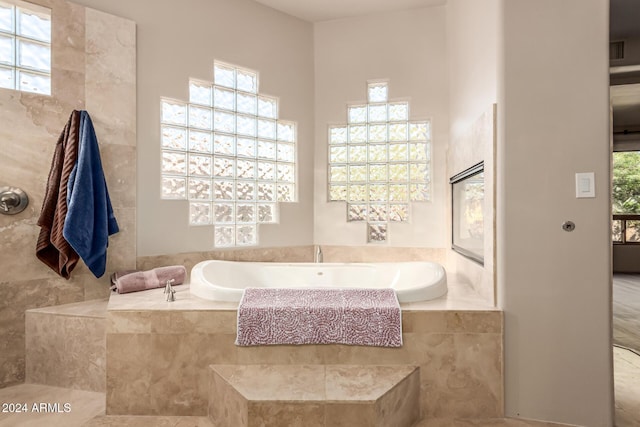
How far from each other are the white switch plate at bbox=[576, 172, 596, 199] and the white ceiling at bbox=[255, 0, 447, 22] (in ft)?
6.87

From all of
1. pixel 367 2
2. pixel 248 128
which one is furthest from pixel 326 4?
pixel 248 128

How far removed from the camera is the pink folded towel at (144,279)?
2.34 metres

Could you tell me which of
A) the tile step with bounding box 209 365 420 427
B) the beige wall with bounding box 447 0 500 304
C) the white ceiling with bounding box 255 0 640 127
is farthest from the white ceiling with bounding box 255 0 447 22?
the tile step with bounding box 209 365 420 427

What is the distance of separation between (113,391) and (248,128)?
2064 millimetres

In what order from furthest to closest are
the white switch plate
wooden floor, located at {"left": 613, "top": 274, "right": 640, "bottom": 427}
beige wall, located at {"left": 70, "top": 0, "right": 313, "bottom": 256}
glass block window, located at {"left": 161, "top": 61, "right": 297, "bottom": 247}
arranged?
glass block window, located at {"left": 161, "top": 61, "right": 297, "bottom": 247}
beige wall, located at {"left": 70, "top": 0, "right": 313, "bottom": 256}
wooden floor, located at {"left": 613, "top": 274, "right": 640, "bottom": 427}
the white switch plate

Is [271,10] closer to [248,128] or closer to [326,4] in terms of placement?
[326,4]

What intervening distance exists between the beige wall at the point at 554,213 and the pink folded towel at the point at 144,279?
1.85 metres

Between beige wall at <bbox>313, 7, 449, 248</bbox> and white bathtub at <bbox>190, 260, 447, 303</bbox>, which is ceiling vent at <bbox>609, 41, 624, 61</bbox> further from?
white bathtub at <bbox>190, 260, 447, 303</bbox>

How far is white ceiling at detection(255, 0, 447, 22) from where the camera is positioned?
3297 mm

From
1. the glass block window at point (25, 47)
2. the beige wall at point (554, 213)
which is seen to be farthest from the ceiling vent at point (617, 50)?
the glass block window at point (25, 47)

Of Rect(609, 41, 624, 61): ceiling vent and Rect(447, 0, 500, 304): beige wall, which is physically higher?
Rect(609, 41, 624, 61): ceiling vent

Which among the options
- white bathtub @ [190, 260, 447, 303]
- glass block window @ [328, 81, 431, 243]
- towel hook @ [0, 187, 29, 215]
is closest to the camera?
towel hook @ [0, 187, 29, 215]

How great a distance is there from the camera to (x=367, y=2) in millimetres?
3301

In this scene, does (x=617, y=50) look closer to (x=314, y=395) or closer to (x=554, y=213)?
(x=554, y=213)
